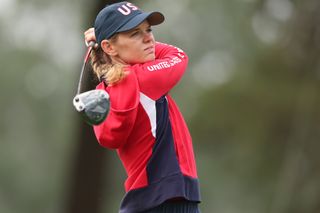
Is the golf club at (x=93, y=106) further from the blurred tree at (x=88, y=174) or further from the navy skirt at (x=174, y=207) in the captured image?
the blurred tree at (x=88, y=174)

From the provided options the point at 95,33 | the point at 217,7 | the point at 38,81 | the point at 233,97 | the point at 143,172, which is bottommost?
the point at 38,81

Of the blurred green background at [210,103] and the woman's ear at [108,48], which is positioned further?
the blurred green background at [210,103]

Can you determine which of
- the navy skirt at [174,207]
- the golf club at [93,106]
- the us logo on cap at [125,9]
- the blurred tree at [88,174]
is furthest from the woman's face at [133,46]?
the blurred tree at [88,174]

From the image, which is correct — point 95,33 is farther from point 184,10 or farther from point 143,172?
point 184,10

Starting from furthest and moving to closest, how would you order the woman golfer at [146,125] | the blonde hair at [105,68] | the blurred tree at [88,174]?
1. the blurred tree at [88,174]
2. the woman golfer at [146,125]
3. the blonde hair at [105,68]

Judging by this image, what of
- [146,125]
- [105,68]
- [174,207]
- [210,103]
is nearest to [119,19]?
[105,68]

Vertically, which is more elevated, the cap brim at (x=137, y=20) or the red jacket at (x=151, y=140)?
the cap brim at (x=137, y=20)

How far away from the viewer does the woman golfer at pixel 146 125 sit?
23.4 feet

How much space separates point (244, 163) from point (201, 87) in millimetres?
2483

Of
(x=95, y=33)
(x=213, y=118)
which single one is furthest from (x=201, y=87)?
(x=95, y=33)

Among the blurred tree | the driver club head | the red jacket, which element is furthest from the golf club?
the blurred tree

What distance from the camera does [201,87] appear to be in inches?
1166

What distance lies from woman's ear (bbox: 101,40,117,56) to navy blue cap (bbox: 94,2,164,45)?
0.03 meters

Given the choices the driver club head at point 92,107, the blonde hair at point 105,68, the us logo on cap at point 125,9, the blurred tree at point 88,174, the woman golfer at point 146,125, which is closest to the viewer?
the driver club head at point 92,107
